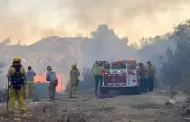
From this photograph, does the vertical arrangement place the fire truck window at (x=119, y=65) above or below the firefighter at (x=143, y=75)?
above

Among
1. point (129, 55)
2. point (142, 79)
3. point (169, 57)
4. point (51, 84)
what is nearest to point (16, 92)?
point (51, 84)

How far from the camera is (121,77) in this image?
62.9 feet

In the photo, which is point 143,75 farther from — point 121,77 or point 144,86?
point 121,77

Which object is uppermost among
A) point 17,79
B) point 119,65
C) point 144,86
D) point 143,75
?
point 119,65

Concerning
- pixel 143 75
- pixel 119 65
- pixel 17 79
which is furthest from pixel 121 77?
pixel 17 79

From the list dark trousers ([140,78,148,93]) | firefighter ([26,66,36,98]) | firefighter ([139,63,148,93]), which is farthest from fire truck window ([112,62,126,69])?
firefighter ([26,66,36,98])

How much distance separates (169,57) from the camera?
30516 millimetres

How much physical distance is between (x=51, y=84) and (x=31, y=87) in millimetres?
2171

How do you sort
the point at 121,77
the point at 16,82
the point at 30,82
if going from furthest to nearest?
the point at 121,77, the point at 30,82, the point at 16,82

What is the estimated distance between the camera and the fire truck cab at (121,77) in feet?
62.6

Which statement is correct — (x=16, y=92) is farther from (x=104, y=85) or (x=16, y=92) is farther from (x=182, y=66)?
(x=182, y=66)

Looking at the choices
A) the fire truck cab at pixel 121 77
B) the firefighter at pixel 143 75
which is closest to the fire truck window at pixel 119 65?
the fire truck cab at pixel 121 77

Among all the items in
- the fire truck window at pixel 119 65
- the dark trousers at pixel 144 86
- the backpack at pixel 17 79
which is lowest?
the dark trousers at pixel 144 86

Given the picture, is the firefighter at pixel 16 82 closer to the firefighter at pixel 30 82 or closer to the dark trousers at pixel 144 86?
the firefighter at pixel 30 82
